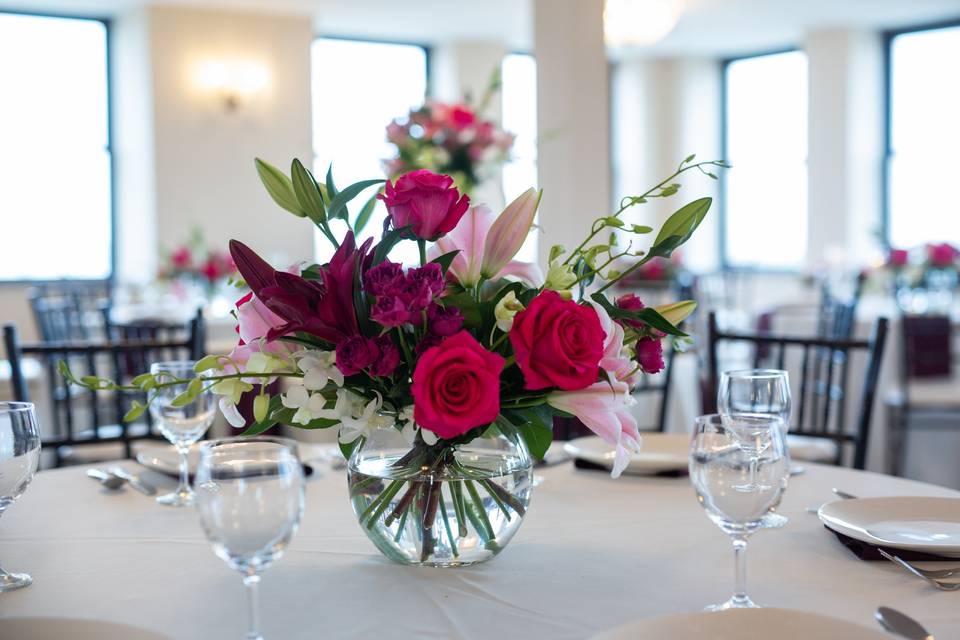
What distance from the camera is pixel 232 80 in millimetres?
7387

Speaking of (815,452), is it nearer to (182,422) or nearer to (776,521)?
(776,521)

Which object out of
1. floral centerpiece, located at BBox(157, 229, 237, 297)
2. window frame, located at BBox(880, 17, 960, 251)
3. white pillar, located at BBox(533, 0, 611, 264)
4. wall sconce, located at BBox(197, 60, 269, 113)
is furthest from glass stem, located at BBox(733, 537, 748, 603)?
window frame, located at BBox(880, 17, 960, 251)

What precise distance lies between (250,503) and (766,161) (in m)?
9.07

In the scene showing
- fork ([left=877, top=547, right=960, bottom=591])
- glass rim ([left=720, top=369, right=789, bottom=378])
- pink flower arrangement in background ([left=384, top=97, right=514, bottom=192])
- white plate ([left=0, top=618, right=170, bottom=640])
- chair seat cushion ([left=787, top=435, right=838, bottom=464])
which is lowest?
chair seat cushion ([left=787, top=435, right=838, bottom=464])

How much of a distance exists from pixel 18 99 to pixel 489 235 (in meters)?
6.93

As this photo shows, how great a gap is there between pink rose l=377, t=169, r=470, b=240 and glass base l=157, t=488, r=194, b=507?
0.63 metres

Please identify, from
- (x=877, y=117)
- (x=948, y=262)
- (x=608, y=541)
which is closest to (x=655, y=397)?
(x=948, y=262)

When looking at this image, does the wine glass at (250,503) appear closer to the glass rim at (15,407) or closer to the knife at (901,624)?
the glass rim at (15,407)

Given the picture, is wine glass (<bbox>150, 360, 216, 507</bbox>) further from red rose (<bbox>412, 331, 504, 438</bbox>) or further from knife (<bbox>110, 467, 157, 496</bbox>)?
red rose (<bbox>412, 331, 504, 438</bbox>)

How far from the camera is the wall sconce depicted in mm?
7320

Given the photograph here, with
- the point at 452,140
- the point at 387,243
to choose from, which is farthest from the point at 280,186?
the point at 452,140

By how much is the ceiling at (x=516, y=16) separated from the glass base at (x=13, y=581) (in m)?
6.60

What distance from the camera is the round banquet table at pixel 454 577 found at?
37.7 inches

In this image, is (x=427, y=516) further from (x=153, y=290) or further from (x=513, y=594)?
(x=153, y=290)
